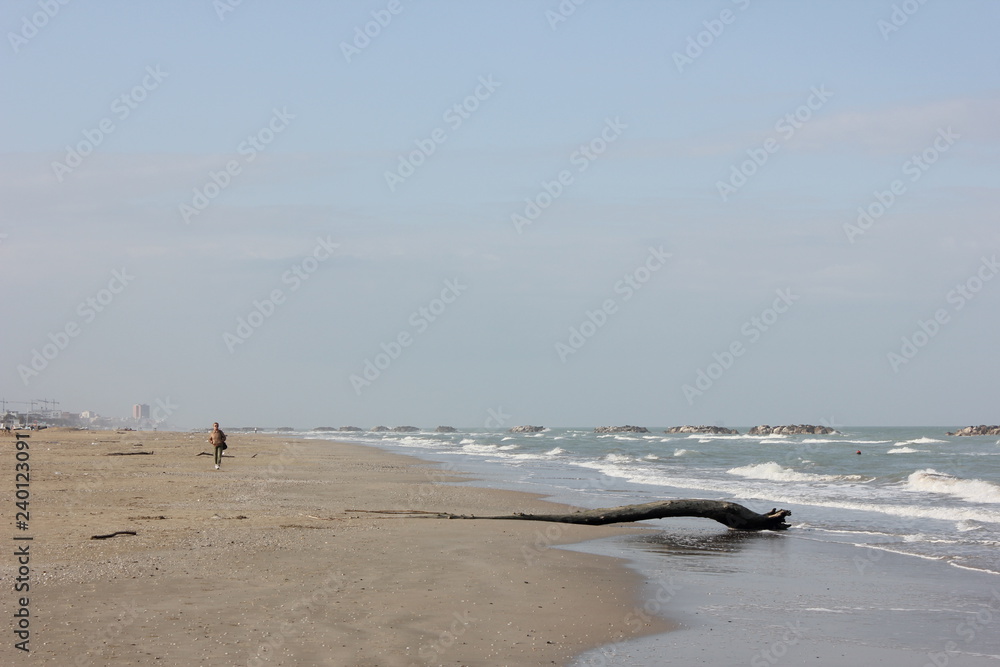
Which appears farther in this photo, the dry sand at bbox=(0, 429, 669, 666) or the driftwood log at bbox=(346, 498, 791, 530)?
the driftwood log at bbox=(346, 498, 791, 530)

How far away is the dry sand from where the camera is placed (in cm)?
695

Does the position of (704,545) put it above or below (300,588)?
below

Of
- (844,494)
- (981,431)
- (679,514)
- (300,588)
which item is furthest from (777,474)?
(981,431)

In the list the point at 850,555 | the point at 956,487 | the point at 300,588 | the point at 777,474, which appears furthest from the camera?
the point at 777,474

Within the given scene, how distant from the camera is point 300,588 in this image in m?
9.02

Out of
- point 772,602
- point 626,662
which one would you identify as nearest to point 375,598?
point 626,662

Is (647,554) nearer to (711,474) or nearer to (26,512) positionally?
(26,512)

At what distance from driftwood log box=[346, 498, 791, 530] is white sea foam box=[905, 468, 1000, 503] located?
377 inches

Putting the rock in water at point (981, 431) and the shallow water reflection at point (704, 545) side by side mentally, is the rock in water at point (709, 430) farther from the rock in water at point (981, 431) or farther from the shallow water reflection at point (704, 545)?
the shallow water reflection at point (704, 545)

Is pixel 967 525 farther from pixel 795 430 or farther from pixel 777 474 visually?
pixel 795 430

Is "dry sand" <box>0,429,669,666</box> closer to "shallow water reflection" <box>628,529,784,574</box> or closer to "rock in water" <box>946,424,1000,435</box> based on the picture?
"shallow water reflection" <box>628,529,784,574</box>

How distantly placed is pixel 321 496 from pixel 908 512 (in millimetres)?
13760

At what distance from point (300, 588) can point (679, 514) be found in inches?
362

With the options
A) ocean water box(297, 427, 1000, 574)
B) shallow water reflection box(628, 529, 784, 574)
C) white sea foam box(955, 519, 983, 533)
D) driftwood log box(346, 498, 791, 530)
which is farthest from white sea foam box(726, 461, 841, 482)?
shallow water reflection box(628, 529, 784, 574)
